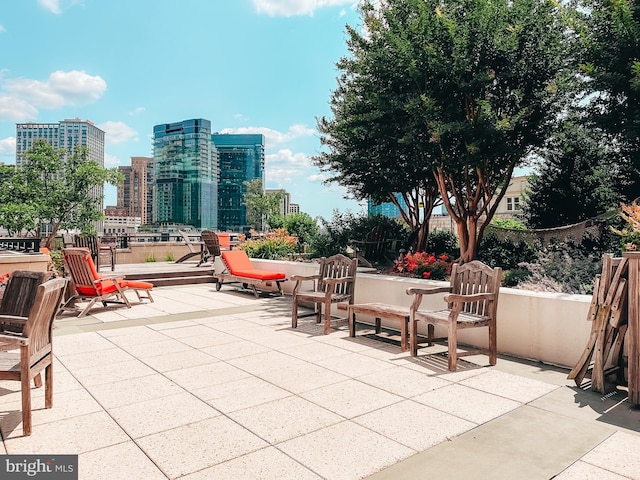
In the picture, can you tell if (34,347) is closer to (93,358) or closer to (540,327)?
(93,358)

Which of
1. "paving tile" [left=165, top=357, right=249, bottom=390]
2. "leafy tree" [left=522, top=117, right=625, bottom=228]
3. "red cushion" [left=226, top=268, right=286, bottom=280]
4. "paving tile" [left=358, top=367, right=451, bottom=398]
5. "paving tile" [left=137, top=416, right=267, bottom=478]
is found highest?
"leafy tree" [left=522, top=117, right=625, bottom=228]

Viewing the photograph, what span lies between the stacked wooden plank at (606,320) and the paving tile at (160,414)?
10.3 feet

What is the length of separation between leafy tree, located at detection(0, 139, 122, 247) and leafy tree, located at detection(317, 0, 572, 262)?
12.0 metres

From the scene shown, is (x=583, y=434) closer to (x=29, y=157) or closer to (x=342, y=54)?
(x=342, y=54)

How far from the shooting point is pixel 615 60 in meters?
7.45

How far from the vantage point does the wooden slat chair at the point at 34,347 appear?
3.12 meters

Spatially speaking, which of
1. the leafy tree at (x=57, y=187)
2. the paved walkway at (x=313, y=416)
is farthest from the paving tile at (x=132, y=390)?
the leafy tree at (x=57, y=187)

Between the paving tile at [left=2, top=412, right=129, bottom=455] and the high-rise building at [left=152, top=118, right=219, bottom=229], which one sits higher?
the high-rise building at [left=152, top=118, right=219, bottom=229]

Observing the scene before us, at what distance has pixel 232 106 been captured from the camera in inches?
1464

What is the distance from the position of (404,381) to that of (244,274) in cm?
576

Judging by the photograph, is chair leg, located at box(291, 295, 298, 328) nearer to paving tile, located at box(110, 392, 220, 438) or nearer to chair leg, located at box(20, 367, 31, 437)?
paving tile, located at box(110, 392, 220, 438)

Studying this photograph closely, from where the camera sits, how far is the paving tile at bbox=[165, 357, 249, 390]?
427cm

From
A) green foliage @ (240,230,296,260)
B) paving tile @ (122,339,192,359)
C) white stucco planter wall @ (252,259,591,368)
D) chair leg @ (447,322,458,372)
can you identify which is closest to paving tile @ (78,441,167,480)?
paving tile @ (122,339,192,359)

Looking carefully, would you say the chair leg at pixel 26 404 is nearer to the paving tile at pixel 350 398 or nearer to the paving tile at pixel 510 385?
the paving tile at pixel 350 398
